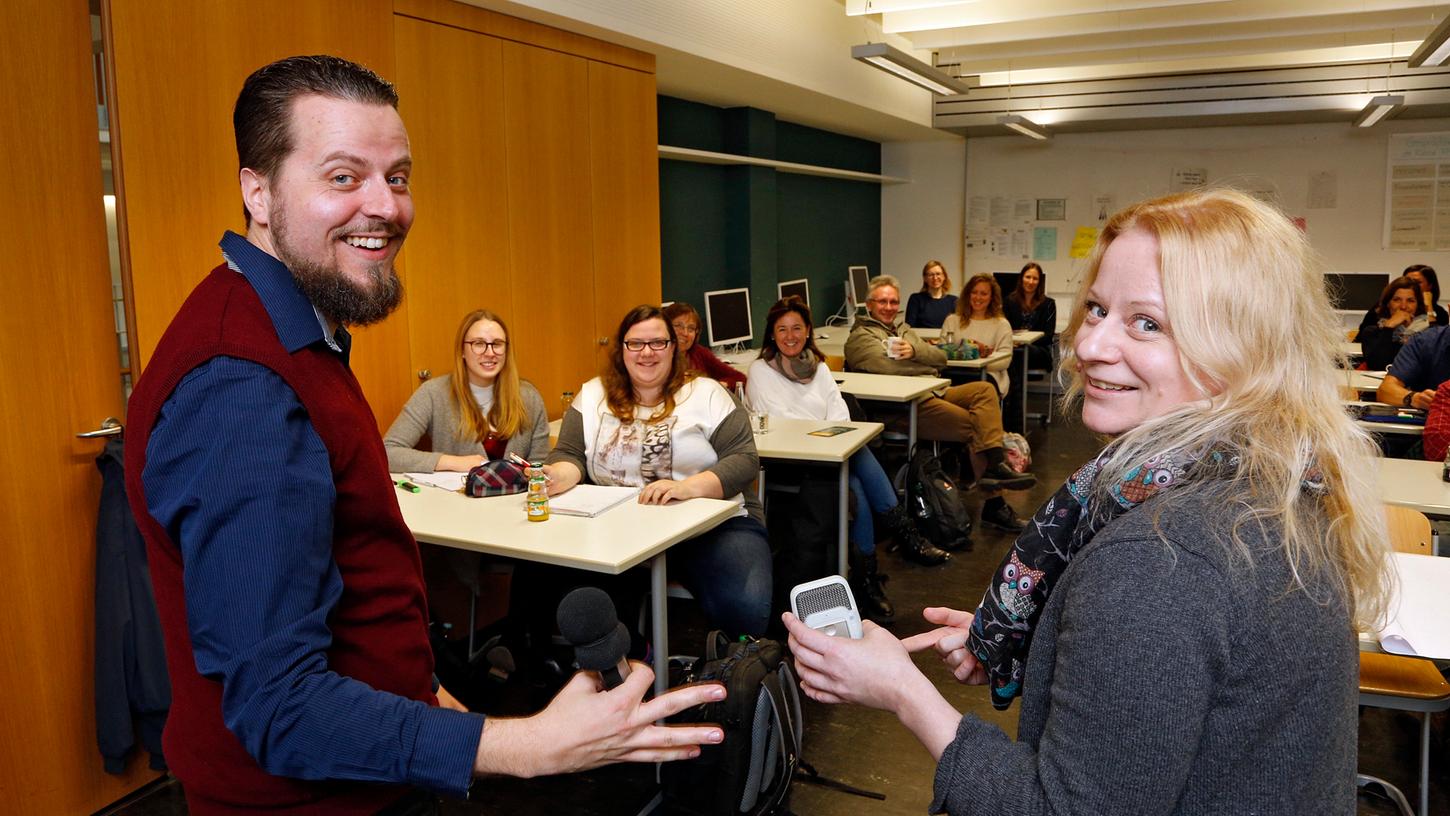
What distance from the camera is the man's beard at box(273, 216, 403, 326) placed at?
3.72 ft

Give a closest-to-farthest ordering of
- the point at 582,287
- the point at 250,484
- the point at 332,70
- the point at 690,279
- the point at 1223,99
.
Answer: the point at 250,484 < the point at 332,70 < the point at 582,287 < the point at 690,279 < the point at 1223,99

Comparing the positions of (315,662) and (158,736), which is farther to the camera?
(158,736)

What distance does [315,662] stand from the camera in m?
0.99

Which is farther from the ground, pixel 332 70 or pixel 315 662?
pixel 332 70

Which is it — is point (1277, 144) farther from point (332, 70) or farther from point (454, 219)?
point (332, 70)

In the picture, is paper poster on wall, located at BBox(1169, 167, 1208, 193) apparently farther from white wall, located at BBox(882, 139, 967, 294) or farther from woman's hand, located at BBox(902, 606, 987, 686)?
woman's hand, located at BBox(902, 606, 987, 686)

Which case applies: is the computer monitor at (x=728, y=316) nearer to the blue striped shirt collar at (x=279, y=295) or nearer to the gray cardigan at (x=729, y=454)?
the gray cardigan at (x=729, y=454)

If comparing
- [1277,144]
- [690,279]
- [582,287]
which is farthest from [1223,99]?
[582,287]

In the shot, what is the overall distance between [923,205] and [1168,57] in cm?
307

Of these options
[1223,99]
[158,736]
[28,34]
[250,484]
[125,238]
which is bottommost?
[158,736]

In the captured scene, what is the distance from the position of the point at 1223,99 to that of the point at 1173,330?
8.55 meters

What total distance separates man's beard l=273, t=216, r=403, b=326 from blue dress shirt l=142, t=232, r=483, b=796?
0.15 m

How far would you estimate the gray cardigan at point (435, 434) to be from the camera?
344 cm

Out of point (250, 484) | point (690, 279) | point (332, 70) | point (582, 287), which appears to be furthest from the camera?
point (690, 279)
